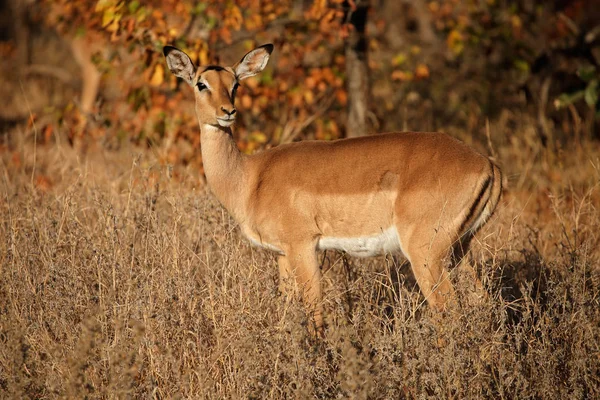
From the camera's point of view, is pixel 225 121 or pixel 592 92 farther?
pixel 592 92

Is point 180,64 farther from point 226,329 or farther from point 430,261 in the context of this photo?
point 430,261

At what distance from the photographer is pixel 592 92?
23.6ft

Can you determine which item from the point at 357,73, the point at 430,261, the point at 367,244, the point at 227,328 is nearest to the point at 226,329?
the point at 227,328

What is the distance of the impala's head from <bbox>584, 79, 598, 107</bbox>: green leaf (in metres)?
3.07

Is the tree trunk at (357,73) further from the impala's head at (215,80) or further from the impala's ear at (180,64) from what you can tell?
the impala's ear at (180,64)

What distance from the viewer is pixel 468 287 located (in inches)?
178

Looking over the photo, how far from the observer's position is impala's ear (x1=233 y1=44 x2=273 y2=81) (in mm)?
5891

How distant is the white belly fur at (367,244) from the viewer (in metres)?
5.09

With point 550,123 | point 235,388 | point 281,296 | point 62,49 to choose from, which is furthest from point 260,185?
point 62,49

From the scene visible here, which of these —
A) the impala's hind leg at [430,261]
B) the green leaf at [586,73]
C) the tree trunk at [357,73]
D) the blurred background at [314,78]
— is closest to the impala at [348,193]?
the impala's hind leg at [430,261]

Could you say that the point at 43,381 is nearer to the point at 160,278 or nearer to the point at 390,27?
the point at 160,278

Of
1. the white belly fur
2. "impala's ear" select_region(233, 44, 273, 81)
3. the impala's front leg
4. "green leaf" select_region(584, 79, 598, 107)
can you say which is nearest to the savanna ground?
the impala's front leg

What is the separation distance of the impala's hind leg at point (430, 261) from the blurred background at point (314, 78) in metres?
2.14

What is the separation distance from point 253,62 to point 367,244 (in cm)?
174
